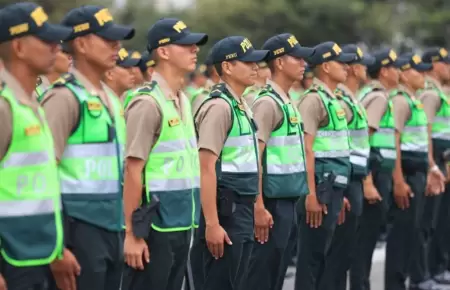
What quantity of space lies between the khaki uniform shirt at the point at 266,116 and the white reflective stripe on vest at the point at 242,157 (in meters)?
0.50

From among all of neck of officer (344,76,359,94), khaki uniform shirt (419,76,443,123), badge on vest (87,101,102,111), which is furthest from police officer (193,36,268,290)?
khaki uniform shirt (419,76,443,123)

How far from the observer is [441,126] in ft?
35.5

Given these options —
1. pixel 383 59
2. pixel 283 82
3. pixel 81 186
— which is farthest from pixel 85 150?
pixel 383 59

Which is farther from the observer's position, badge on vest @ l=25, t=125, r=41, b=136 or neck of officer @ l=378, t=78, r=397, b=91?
neck of officer @ l=378, t=78, r=397, b=91

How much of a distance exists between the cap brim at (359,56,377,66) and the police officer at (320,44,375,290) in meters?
0.56

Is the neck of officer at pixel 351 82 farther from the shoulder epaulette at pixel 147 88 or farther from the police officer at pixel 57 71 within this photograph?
the shoulder epaulette at pixel 147 88

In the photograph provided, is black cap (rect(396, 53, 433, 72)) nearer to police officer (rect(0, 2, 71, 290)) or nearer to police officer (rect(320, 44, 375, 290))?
police officer (rect(320, 44, 375, 290))

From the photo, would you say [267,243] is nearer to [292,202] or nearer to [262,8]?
[292,202]

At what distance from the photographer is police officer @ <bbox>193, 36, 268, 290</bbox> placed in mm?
6543

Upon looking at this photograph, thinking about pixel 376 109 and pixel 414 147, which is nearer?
pixel 376 109

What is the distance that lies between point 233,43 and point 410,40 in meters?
36.9

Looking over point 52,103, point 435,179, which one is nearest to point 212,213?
point 52,103

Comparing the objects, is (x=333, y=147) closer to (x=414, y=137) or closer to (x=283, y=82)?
(x=283, y=82)

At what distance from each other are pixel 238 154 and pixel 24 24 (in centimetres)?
240
